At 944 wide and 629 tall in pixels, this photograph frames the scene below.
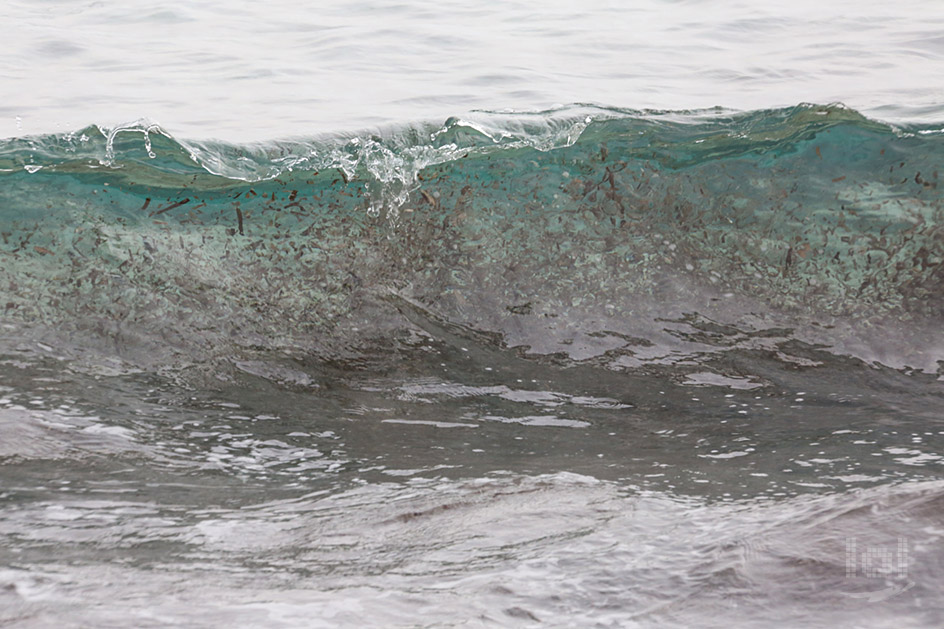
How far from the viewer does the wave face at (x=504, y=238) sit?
5.68m

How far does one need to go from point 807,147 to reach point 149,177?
4.59 m

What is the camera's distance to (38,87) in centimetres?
745

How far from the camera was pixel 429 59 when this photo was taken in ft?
27.4

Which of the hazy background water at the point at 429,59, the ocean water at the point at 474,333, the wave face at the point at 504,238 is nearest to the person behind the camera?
the ocean water at the point at 474,333

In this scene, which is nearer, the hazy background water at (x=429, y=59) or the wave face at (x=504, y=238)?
the wave face at (x=504, y=238)

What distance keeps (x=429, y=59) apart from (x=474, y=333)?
145 inches

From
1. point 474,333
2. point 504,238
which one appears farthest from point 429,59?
point 474,333

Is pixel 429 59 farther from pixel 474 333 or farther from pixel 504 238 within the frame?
pixel 474 333

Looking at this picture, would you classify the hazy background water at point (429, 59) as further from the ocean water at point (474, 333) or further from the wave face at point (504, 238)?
the wave face at point (504, 238)

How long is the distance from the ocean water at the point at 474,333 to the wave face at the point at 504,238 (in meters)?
0.02

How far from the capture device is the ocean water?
2.31 m

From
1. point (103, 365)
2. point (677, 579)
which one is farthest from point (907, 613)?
point (103, 365)

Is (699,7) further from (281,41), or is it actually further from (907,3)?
(281,41)

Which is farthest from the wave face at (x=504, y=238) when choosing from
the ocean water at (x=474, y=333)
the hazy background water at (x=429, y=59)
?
the hazy background water at (x=429, y=59)
